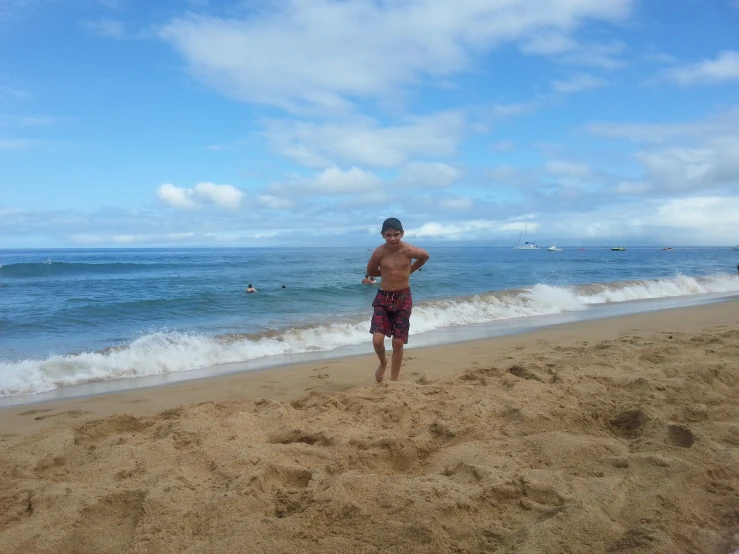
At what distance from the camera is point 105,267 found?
35562mm

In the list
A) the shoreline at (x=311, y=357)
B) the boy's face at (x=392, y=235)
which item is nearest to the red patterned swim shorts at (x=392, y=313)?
the boy's face at (x=392, y=235)

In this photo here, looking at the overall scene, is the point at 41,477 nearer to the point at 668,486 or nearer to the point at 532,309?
the point at 668,486

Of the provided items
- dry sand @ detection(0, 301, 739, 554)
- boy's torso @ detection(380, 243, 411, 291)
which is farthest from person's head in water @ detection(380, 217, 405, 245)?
dry sand @ detection(0, 301, 739, 554)

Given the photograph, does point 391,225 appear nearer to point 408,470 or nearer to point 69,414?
point 408,470

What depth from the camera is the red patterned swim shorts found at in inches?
215

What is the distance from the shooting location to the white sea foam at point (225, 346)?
6969mm

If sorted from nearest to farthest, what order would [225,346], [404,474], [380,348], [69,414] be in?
[404,474]
[69,414]
[380,348]
[225,346]

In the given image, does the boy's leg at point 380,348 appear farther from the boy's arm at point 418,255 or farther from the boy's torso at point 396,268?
the boy's arm at point 418,255

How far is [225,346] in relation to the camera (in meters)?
8.87

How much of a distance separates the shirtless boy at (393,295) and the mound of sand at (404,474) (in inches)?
32.4

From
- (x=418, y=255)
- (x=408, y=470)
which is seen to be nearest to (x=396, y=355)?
(x=418, y=255)

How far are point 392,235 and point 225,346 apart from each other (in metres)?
4.78

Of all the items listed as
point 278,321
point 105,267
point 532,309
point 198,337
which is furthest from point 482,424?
point 105,267

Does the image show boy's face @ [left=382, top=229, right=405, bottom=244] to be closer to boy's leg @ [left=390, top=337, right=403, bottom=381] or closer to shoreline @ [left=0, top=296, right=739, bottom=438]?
boy's leg @ [left=390, top=337, right=403, bottom=381]
